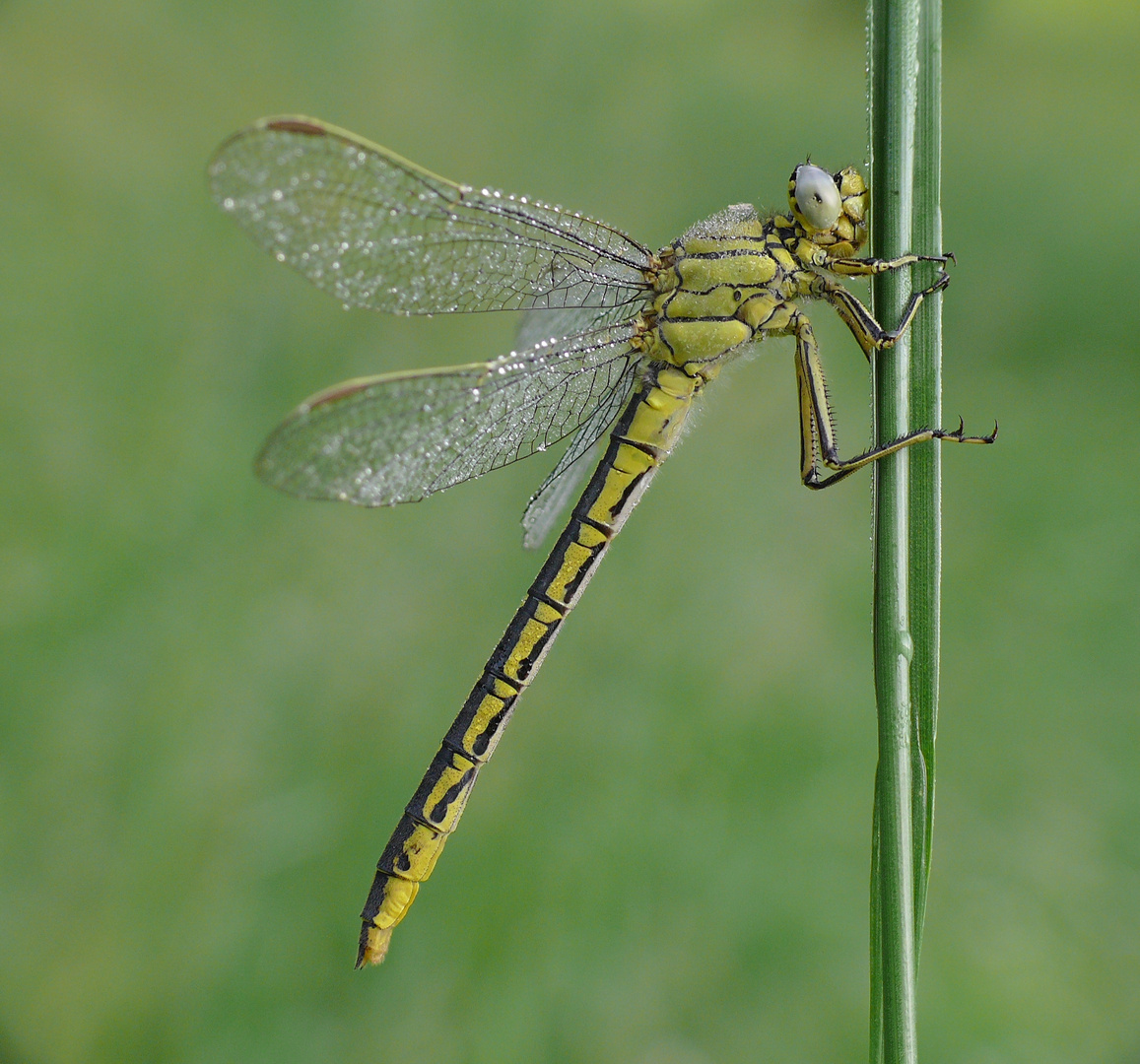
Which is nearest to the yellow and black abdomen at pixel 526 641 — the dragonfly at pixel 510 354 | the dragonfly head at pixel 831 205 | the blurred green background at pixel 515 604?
the dragonfly at pixel 510 354

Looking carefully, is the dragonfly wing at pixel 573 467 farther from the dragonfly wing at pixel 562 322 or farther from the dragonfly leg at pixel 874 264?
the dragonfly leg at pixel 874 264

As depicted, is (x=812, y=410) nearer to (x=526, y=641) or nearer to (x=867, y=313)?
(x=867, y=313)

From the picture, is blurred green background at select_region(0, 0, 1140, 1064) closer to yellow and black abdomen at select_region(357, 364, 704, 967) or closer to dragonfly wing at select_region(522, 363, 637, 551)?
yellow and black abdomen at select_region(357, 364, 704, 967)

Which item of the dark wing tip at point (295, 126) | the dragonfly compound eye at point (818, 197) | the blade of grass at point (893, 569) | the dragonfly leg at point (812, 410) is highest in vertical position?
the dark wing tip at point (295, 126)

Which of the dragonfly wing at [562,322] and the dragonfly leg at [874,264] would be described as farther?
the dragonfly wing at [562,322]

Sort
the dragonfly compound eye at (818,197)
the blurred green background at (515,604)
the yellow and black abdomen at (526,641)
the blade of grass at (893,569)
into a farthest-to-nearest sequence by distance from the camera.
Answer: the blurred green background at (515,604) < the yellow and black abdomen at (526,641) < the dragonfly compound eye at (818,197) < the blade of grass at (893,569)

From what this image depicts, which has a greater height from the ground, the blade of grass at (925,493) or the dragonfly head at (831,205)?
the dragonfly head at (831,205)

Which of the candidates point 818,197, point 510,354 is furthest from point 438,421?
point 818,197

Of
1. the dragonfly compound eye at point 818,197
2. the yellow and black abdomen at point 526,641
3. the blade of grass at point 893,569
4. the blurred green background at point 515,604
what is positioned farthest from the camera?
the blurred green background at point 515,604
